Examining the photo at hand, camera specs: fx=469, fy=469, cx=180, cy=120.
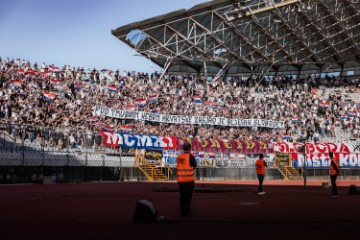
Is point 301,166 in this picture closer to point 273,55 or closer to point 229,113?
point 229,113

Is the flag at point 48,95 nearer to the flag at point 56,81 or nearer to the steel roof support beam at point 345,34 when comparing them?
the flag at point 56,81

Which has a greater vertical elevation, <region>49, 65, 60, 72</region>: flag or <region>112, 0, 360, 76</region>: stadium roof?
<region>112, 0, 360, 76</region>: stadium roof

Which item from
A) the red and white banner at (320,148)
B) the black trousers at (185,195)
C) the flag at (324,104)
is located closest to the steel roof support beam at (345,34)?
the flag at (324,104)

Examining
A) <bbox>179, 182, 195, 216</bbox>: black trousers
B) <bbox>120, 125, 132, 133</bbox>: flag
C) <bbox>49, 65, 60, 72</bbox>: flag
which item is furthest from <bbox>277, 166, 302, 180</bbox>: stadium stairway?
<bbox>179, 182, 195, 216</bbox>: black trousers

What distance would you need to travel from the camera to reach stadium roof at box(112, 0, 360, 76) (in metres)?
49.8

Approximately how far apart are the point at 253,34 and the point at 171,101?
1355 centimetres

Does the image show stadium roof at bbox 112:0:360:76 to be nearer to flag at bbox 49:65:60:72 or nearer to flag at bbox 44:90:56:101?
flag at bbox 49:65:60:72

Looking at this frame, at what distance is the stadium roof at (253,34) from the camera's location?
49.8 metres

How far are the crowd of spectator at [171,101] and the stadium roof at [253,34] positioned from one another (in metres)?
3.24

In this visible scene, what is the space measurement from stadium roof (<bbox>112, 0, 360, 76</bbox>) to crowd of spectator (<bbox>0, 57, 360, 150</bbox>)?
3236 millimetres

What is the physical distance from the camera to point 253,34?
2203 inches

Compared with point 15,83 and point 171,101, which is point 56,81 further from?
point 171,101

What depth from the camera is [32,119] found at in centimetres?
3294

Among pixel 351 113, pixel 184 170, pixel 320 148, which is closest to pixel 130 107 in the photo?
pixel 320 148
